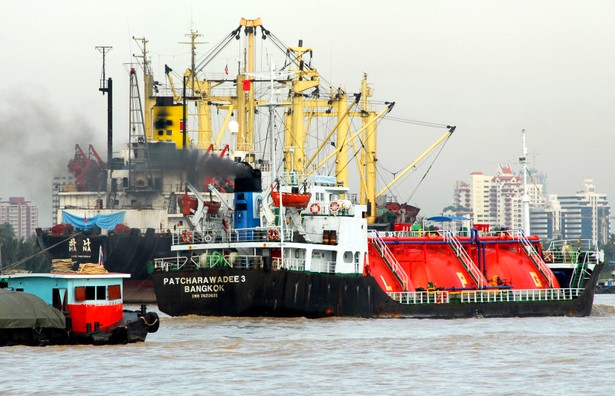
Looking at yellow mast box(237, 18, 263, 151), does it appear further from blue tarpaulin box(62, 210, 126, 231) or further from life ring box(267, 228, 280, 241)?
life ring box(267, 228, 280, 241)

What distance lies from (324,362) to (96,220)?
71.8m

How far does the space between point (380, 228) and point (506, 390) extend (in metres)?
82.0

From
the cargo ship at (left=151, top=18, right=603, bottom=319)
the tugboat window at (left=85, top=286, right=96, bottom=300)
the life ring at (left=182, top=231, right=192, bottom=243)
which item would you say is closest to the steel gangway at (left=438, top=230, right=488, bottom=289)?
the cargo ship at (left=151, top=18, right=603, bottom=319)

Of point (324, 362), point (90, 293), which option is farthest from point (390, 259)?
point (324, 362)

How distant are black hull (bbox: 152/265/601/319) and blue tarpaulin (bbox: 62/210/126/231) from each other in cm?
4588

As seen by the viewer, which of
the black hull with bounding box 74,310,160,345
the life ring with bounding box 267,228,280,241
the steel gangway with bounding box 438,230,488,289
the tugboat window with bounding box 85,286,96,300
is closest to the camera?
the black hull with bounding box 74,310,160,345

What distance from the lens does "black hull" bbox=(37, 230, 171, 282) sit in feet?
367

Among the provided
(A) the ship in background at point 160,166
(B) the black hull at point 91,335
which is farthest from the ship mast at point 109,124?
(B) the black hull at point 91,335

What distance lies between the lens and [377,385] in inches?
1686

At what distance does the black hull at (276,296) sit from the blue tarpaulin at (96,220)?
45.9 m

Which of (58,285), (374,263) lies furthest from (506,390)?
(374,263)

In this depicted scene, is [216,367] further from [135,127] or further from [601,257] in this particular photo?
[135,127]

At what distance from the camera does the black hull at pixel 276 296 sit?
2724 inches

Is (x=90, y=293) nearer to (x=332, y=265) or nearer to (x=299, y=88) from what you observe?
(x=332, y=265)
